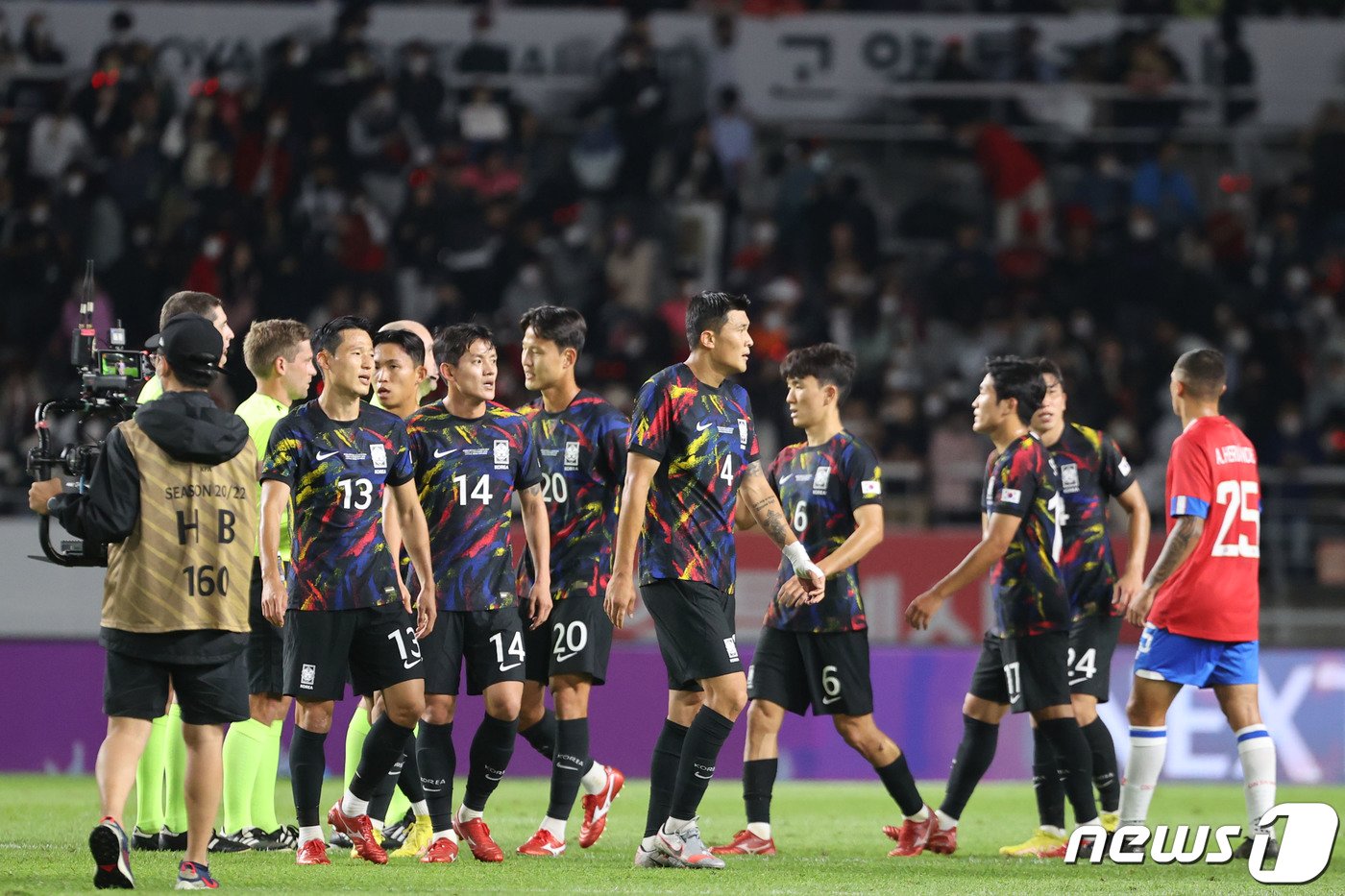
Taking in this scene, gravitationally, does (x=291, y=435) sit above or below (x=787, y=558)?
above

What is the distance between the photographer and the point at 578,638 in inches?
332

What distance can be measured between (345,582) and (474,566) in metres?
0.61

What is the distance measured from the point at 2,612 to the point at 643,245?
24.5 ft

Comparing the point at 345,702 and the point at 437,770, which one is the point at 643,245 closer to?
the point at 345,702

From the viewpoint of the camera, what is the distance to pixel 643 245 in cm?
1856

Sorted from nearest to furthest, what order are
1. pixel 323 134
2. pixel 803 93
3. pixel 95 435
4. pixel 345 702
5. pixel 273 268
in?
pixel 345 702
pixel 95 435
pixel 273 268
pixel 323 134
pixel 803 93

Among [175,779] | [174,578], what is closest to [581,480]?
[175,779]

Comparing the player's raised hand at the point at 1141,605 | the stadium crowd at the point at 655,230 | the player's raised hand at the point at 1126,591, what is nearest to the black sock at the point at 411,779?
the player's raised hand at the point at 1141,605

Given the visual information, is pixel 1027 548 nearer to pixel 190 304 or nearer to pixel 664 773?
pixel 664 773

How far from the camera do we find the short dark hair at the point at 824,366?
884 centimetres

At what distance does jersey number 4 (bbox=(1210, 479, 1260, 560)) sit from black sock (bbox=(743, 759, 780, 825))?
2282mm

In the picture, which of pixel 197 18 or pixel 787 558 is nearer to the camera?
pixel 787 558

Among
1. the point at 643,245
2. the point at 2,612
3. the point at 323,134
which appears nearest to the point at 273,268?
the point at 323,134

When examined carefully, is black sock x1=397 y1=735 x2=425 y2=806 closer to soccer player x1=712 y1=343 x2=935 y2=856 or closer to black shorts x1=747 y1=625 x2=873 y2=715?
soccer player x1=712 y1=343 x2=935 y2=856
